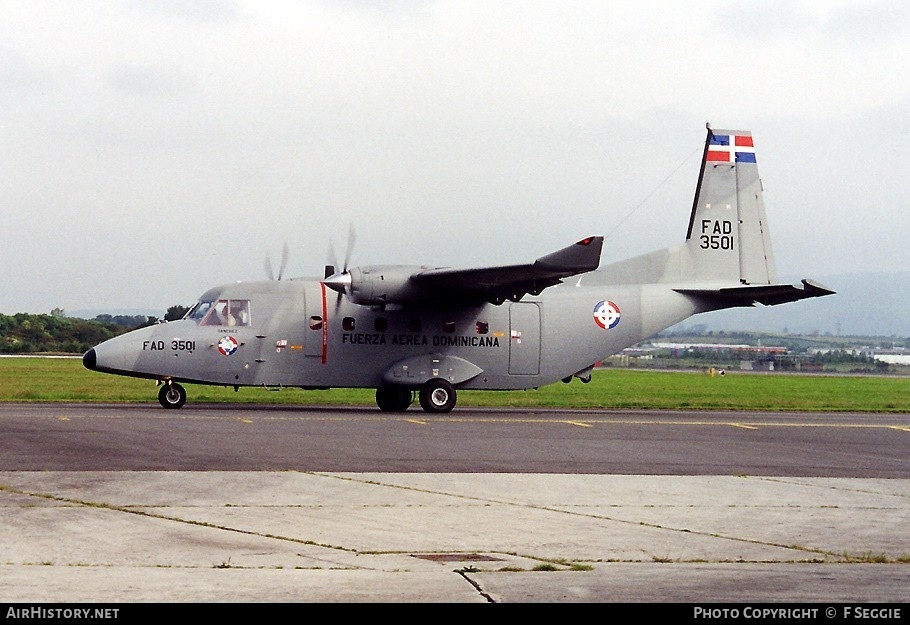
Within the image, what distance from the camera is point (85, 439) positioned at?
56.0 ft

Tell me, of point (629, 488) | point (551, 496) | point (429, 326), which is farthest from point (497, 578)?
point (429, 326)

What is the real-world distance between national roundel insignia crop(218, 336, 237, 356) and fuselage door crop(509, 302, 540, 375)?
263 inches

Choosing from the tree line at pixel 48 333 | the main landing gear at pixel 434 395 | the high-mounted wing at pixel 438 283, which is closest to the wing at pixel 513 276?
the high-mounted wing at pixel 438 283

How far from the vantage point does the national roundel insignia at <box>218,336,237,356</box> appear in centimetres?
2655

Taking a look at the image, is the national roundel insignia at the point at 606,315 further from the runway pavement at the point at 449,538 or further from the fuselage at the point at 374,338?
the runway pavement at the point at 449,538

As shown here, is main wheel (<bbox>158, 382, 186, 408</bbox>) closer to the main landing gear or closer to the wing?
the main landing gear

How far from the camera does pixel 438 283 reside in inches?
1041

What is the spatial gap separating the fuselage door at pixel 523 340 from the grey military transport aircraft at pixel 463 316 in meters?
0.03

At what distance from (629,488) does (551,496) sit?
48.4 inches

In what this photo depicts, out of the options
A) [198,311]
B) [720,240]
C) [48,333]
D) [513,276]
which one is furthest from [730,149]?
[48,333]

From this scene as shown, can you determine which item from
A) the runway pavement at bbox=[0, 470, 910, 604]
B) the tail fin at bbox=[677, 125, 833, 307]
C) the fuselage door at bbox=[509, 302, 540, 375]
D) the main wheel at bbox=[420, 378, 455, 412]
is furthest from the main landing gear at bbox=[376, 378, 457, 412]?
the runway pavement at bbox=[0, 470, 910, 604]

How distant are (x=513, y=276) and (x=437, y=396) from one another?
370 cm

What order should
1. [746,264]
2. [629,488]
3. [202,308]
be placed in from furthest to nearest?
[746,264], [202,308], [629,488]

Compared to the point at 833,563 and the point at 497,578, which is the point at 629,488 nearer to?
the point at 833,563
